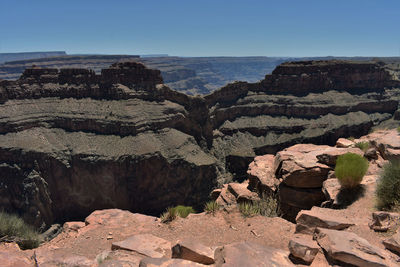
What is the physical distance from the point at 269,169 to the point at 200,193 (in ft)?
119

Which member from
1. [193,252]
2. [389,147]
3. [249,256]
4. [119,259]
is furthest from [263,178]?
[119,259]

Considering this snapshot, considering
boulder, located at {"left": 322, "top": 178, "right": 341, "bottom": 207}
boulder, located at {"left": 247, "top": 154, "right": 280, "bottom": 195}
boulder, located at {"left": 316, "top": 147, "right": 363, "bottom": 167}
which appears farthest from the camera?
boulder, located at {"left": 247, "top": 154, "right": 280, "bottom": 195}

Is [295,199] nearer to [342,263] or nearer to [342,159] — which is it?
[342,159]

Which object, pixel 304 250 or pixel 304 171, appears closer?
pixel 304 250

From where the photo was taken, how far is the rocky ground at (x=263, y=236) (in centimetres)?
794

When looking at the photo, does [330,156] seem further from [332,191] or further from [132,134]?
[132,134]

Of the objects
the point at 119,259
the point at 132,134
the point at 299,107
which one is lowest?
the point at 132,134

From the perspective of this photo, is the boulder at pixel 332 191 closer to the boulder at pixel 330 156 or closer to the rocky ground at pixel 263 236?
the rocky ground at pixel 263 236

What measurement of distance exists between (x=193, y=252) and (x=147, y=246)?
7.33 feet

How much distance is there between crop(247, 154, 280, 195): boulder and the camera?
18.9 metres

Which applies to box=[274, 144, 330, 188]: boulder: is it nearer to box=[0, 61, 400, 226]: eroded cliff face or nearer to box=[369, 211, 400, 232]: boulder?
box=[369, 211, 400, 232]: boulder

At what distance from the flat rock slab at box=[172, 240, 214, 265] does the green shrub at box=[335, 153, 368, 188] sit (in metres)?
8.10

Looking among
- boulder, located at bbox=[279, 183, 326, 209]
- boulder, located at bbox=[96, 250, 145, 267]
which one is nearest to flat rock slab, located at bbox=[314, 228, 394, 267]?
boulder, located at bbox=[96, 250, 145, 267]

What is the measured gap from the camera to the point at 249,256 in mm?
8094
